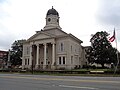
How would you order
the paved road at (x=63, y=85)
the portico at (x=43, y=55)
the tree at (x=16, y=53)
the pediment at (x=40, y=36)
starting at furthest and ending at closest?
the tree at (x=16, y=53)
the pediment at (x=40, y=36)
the portico at (x=43, y=55)
the paved road at (x=63, y=85)

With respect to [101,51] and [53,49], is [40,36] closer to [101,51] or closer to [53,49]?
[53,49]

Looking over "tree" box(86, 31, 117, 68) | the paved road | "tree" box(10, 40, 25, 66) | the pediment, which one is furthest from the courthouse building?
the paved road

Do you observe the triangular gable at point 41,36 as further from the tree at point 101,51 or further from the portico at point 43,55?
the tree at point 101,51

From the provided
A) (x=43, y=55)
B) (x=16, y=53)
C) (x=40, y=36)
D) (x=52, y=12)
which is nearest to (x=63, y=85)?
(x=40, y=36)

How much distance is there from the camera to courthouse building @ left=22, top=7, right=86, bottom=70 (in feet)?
215

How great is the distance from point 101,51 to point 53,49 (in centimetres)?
1658

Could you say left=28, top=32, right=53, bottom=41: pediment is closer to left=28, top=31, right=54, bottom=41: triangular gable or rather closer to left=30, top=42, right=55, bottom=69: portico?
left=28, top=31, right=54, bottom=41: triangular gable

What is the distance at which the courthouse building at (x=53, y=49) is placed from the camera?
65500 millimetres

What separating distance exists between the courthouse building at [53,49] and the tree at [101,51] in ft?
17.7

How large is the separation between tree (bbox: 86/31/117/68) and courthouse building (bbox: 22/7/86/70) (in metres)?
5.40

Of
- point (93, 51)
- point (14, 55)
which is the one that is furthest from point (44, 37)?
point (14, 55)

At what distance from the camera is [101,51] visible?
66500 mm

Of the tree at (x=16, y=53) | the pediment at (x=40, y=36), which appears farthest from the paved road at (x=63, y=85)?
the tree at (x=16, y=53)

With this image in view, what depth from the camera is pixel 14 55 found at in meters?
88.2
